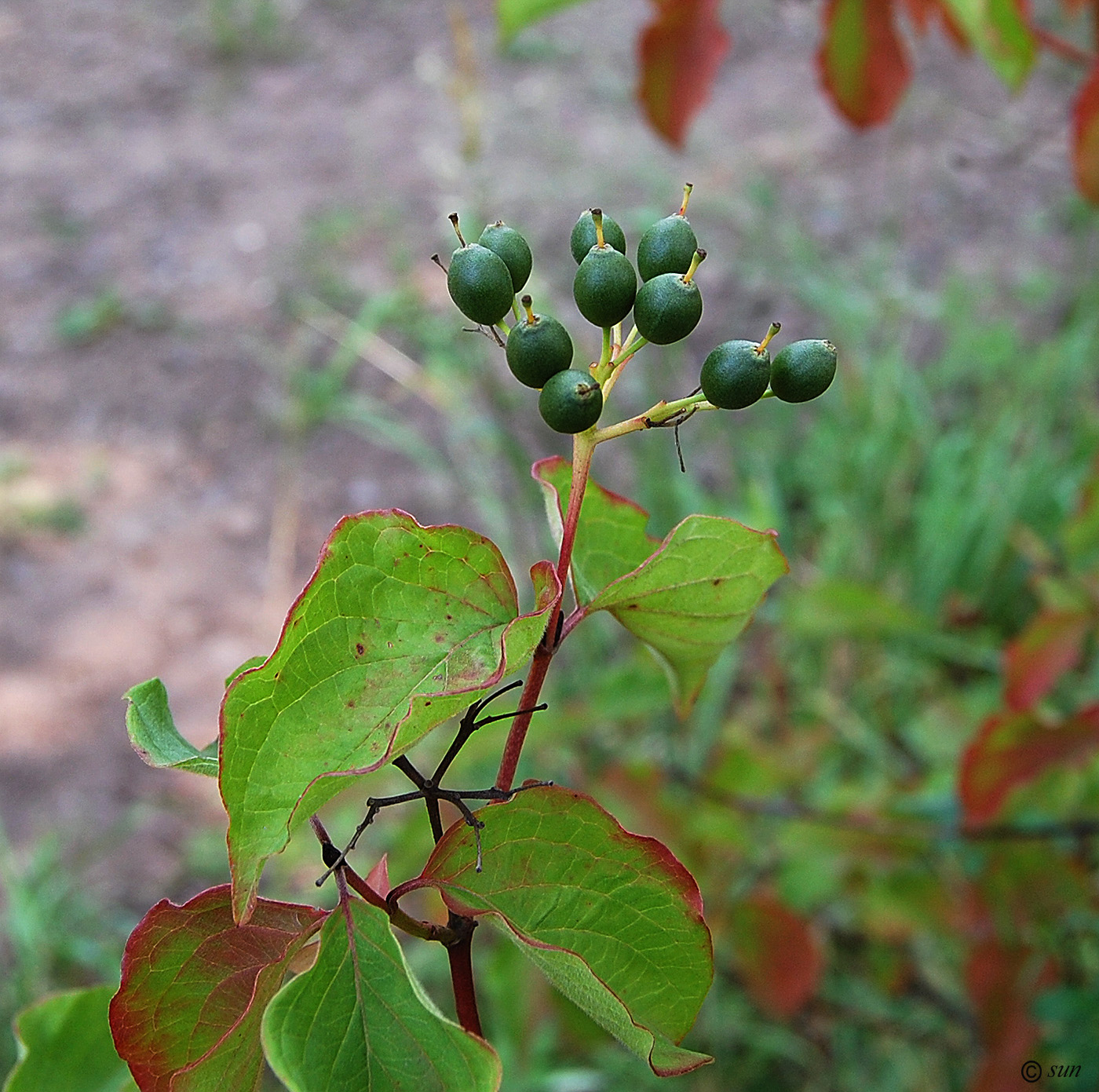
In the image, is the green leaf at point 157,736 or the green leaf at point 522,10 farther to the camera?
the green leaf at point 522,10

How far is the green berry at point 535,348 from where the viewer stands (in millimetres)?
440

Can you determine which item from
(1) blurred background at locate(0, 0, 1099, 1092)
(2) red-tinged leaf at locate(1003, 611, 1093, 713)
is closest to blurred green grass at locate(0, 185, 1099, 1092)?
(1) blurred background at locate(0, 0, 1099, 1092)

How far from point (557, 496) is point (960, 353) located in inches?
95.1

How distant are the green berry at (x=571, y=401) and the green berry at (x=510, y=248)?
67mm

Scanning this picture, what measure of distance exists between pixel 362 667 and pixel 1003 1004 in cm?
107

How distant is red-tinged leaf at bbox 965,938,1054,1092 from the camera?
1152 mm

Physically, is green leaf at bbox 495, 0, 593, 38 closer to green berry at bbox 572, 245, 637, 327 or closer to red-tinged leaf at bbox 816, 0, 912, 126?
red-tinged leaf at bbox 816, 0, 912, 126

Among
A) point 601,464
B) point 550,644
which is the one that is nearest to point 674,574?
point 550,644

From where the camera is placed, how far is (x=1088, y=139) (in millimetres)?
1099

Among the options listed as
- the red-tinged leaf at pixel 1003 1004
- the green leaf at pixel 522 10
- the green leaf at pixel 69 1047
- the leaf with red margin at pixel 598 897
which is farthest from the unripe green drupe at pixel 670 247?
the red-tinged leaf at pixel 1003 1004

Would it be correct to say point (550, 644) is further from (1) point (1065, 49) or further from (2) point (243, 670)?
(1) point (1065, 49)

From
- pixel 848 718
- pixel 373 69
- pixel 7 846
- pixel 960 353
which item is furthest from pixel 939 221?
pixel 7 846

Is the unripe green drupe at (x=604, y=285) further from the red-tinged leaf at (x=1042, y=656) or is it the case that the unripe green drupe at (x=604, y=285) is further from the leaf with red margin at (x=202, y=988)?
the red-tinged leaf at (x=1042, y=656)

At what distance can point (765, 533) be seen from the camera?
49 centimetres
